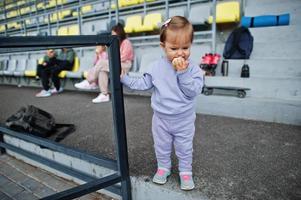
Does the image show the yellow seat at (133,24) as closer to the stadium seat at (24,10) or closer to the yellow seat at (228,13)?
the yellow seat at (228,13)

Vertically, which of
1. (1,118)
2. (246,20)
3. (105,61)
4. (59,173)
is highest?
(246,20)

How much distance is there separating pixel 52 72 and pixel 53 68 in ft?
0.32

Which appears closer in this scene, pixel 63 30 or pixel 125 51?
pixel 125 51

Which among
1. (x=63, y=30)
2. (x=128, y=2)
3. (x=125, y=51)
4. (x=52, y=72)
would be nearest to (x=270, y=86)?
(x=125, y=51)

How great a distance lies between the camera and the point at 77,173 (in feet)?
5.58

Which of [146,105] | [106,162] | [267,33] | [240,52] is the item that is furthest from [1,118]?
[267,33]

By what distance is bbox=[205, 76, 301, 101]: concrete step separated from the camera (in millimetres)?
2393

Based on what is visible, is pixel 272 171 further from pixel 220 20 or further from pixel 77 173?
pixel 220 20

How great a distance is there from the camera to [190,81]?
3.73 ft

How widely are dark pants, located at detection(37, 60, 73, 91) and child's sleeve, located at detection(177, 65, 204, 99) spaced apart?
158 inches

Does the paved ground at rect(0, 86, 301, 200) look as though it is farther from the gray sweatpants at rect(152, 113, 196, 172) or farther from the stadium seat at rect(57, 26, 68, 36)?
the stadium seat at rect(57, 26, 68, 36)

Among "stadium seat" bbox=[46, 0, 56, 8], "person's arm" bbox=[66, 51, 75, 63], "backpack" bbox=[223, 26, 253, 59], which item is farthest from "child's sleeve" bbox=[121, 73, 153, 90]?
"stadium seat" bbox=[46, 0, 56, 8]

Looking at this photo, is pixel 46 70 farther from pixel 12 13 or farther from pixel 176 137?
pixel 12 13

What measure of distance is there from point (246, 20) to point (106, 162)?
3.00 metres
